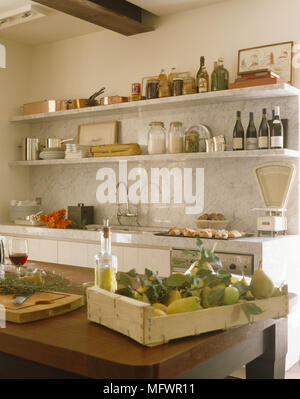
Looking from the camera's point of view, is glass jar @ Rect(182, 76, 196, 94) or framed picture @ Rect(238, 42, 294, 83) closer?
framed picture @ Rect(238, 42, 294, 83)

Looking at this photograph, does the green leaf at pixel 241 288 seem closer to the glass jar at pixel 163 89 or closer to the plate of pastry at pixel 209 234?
the plate of pastry at pixel 209 234

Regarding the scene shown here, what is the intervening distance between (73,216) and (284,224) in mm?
2153

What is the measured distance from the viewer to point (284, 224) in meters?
3.83

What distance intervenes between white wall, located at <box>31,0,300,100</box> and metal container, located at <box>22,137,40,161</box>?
0.61 meters

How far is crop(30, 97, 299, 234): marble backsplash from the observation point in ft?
13.6

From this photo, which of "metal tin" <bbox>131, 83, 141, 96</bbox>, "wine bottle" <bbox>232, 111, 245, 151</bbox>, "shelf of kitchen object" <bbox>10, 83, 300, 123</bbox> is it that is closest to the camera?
"shelf of kitchen object" <bbox>10, 83, 300, 123</bbox>

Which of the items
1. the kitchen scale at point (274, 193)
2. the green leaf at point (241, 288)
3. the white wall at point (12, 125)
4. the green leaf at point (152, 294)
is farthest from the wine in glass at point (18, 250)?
the white wall at point (12, 125)

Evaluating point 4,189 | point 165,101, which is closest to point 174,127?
point 165,101

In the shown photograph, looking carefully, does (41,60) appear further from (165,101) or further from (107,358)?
(107,358)

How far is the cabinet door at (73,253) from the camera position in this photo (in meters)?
4.39

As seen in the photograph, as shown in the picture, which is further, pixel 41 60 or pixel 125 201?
pixel 41 60

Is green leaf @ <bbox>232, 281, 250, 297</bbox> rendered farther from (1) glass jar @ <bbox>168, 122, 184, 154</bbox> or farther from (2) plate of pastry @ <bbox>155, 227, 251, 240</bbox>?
(1) glass jar @ <bbox>168, 122, 184, 154</bbox>

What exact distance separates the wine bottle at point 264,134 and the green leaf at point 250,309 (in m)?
2.62

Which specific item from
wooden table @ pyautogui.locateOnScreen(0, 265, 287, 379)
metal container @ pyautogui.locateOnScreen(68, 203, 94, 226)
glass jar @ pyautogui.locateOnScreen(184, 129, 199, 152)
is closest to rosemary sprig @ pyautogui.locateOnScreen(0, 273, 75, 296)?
wooden table @ pyautogui.locateOnScreen(0, 265, 287, 379)
